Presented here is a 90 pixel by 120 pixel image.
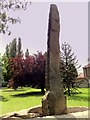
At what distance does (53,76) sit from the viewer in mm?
9312

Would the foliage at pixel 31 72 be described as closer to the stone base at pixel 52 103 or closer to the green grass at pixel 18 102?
the green grass at pixel 18 102

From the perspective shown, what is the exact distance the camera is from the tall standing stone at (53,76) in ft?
28.8

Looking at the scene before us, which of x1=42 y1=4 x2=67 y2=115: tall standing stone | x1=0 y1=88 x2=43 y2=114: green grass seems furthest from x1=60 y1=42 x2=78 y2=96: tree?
x1=42 y1=4 x2=67 y2=115: tall standing stone

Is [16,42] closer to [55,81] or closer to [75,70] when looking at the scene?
[75,70]

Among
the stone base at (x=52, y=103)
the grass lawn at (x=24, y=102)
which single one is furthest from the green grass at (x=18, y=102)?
the stone base at (x=52, y=103)

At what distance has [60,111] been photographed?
29.3 ft

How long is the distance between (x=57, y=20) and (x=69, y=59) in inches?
745

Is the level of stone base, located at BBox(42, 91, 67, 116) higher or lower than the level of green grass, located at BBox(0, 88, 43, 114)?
higher

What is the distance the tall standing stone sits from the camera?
877 cm

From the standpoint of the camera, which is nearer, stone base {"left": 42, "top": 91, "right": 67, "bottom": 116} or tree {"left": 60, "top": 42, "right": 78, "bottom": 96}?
stone base {"left": 42, "top": 91, "right": 67, "bottom": 116}

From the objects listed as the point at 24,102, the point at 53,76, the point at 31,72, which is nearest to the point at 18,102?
the point at 24,102

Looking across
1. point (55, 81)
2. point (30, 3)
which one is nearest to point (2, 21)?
point (30, 3)

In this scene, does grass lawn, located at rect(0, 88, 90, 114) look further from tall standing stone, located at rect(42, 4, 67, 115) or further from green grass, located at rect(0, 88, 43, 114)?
tall standing stone, located at rect(42, 4, 67, 115)

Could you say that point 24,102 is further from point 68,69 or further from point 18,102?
point 68,69
